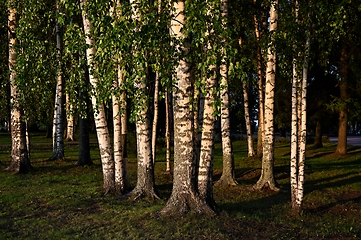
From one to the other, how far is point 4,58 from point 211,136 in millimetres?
11506

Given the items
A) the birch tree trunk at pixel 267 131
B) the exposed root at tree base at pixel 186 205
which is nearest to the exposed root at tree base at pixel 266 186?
the birch tree trunk at pixel 267 131

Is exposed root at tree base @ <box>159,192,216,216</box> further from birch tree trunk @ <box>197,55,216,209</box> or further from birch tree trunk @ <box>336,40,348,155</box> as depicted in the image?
birch tree trunk @ <box>336,40,348,155</box>

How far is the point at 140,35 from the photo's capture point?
636 cm

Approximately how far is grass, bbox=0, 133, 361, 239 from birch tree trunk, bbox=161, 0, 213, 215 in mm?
279

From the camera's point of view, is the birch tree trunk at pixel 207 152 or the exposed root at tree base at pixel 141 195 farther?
the exposed root at tree base at pixel 141 195

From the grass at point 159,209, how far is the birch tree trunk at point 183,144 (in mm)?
279

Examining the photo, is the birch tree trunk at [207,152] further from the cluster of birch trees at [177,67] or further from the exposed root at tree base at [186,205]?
the exposed root at tree base at [186,205]

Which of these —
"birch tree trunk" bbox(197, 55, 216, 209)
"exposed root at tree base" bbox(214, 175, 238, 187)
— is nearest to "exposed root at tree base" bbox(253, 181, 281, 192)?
"exposed root at tree base" bbox(214, 175, 238, 187)

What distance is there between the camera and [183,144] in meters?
8.53

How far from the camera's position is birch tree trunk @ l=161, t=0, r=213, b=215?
8461 mm

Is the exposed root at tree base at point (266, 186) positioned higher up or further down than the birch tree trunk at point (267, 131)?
further down

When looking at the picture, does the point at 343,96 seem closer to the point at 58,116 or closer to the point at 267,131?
the point at 267,131

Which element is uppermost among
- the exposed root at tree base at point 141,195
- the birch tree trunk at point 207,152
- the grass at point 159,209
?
the birch tree trunk at point 207,152

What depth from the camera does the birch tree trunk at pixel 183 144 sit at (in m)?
8.46
